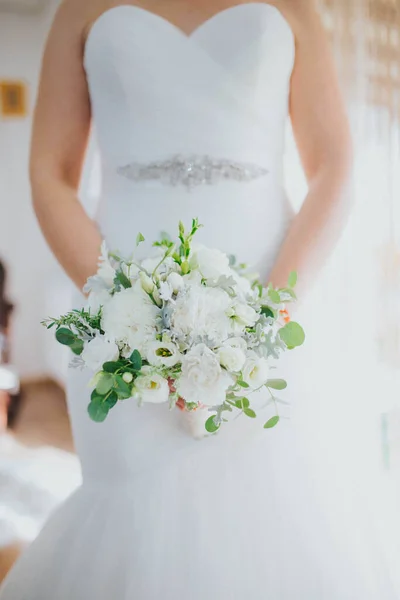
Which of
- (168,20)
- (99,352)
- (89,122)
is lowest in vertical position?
(99,352)

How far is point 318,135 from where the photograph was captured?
1.28 metres

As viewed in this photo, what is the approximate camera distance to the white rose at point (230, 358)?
0.88m

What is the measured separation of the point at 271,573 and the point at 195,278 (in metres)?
0.52

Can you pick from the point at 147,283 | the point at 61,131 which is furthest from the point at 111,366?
the point at 61,131

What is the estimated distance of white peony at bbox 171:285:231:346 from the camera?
2.85 feet

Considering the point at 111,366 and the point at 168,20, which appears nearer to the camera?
the point at 111,366

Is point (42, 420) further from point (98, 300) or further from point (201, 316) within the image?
point (201, 316)

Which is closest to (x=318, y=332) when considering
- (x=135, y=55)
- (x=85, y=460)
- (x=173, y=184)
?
(x=173, y=184)

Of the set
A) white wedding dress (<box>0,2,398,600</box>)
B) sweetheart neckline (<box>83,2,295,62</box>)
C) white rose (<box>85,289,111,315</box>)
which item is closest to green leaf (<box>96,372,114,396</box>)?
white rose (<box>85,289,111,315</box>)

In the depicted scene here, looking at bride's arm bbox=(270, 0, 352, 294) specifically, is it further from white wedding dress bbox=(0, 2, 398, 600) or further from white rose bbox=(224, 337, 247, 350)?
white rose bbox=(224, 337, 247, 350)

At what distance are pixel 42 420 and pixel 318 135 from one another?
0.84 metres

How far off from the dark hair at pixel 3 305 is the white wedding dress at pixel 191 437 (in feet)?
0.65

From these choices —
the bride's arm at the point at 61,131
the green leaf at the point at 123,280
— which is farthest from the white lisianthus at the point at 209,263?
the bride's arm at the point at 61,131

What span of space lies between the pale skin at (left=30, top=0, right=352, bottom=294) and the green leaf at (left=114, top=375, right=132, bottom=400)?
0.36 m
